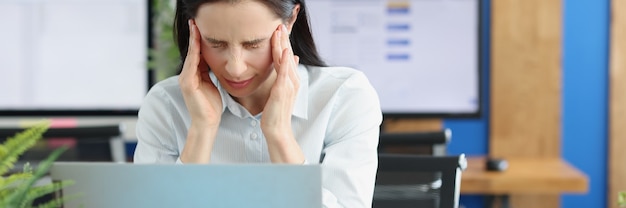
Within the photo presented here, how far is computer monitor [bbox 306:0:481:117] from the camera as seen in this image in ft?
13.3

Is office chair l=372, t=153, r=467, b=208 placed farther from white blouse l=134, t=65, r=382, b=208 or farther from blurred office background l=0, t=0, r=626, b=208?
blurred office background l=0, t=0, r=626, b=208

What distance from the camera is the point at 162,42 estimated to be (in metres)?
4.27

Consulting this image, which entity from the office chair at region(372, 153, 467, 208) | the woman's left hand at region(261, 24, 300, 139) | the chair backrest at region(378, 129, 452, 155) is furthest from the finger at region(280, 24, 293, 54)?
the chair backrest at region(378, 129, 452, 155)

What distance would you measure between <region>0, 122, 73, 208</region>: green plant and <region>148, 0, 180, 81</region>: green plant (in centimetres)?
292

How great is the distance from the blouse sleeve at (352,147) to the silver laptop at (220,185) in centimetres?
36

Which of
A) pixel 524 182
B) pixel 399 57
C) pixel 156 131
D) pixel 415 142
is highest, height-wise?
pixel 156 131

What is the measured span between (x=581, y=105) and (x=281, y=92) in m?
2.72

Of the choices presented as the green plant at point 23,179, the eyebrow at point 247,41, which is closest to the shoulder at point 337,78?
the eyebrow at point 247,41

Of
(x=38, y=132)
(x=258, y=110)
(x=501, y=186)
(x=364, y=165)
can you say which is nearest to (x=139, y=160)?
(x=258, y=110)

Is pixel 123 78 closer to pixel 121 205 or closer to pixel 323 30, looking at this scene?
pixel 323 30

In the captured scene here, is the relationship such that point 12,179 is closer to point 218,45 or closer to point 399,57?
point 218,45

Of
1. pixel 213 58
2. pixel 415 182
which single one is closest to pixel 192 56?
pixel 213 58

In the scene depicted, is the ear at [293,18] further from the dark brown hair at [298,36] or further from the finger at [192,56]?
the finger at [192,56]

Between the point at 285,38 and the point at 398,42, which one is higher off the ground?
the point at 285,38
